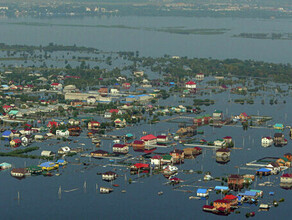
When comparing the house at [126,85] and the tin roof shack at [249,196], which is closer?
the tin roof shack at [249,196]

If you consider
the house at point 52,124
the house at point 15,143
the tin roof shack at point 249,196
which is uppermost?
the tin roof shack at point 249,196

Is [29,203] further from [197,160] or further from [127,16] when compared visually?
[127,16]

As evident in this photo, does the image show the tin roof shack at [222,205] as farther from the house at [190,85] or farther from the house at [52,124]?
the house at [190,85]

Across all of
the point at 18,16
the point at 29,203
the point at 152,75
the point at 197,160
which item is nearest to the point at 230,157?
the point at 197,160

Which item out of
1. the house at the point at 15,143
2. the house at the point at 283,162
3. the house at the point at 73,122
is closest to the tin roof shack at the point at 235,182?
the house at the point at 283,162

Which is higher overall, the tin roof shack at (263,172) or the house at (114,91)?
the tin roof shack at (263,172)

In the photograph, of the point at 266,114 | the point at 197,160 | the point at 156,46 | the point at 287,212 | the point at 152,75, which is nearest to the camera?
the point at 287,212
